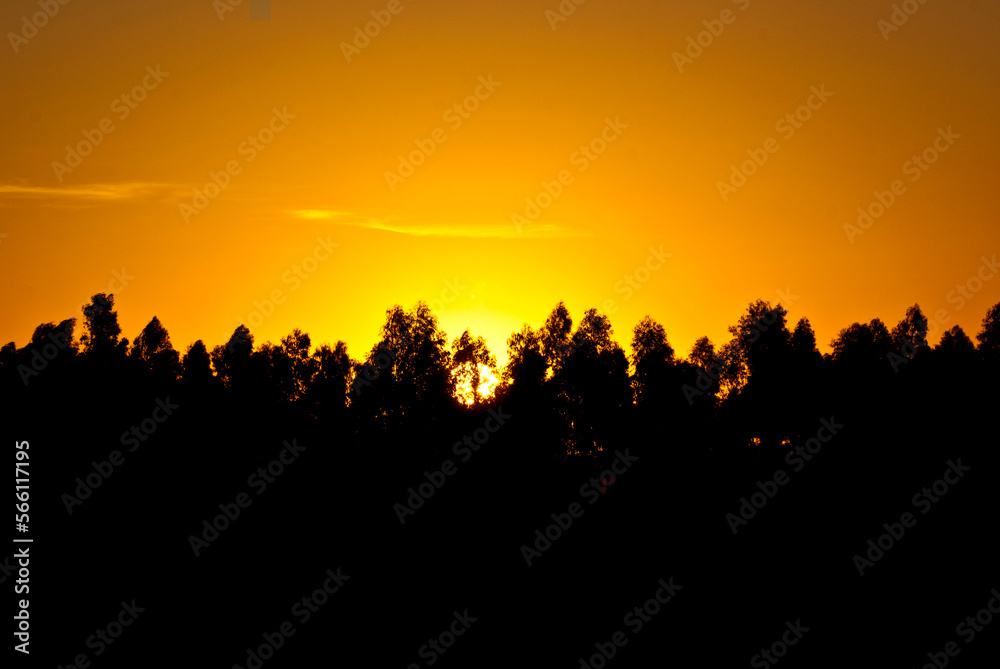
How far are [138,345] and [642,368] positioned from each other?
237 feet

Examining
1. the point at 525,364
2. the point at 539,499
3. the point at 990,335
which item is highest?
the point at 990,335

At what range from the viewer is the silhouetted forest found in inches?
1302

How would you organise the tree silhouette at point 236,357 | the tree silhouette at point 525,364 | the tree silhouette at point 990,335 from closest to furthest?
the tree silhouette at point 525,364, the tree silhouette at point 990,335, the tree silhouette at point 236,357

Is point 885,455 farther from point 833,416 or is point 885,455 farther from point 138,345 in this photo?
point 138,345

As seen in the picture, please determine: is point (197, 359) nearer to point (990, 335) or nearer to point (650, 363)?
point (650, 363)

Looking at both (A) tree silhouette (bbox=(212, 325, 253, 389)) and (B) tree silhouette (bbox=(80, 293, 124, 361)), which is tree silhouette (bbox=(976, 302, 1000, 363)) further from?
(B) tree silhouette (bbox=(80, 293, 124, 361))

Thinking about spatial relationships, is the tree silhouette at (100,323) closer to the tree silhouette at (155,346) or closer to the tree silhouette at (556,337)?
the tree silhouette at (155,346)

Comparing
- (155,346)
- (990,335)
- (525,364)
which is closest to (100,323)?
(155,346)

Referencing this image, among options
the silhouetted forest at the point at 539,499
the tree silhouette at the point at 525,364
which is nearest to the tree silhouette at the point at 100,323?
the silhouetted forest at the point at 539,499

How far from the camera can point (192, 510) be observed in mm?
44719

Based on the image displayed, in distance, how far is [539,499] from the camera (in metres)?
49.9

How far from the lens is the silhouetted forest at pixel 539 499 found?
33.1 meters

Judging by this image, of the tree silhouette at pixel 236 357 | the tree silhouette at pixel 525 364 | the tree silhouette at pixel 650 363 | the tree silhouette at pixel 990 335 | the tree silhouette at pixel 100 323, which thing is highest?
the tree silhouette at pixel 990 335

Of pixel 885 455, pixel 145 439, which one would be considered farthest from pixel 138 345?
pixel 885 455
